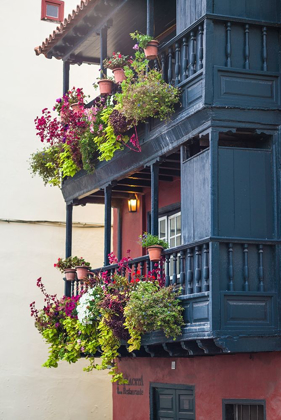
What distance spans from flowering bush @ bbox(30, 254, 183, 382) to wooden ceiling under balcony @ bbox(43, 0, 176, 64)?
4.47m

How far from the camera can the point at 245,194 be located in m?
11.5

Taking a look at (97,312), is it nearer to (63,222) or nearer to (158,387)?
(158,387)

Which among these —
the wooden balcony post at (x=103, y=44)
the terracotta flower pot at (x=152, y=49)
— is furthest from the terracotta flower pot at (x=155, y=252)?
the wooden balcony post at (x=103, y=44)

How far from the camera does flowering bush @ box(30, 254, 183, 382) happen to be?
1170 cm

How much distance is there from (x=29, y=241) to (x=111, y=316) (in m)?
6.93

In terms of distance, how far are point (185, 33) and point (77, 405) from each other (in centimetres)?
1013

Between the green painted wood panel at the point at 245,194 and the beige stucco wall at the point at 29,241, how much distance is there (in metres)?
8.74

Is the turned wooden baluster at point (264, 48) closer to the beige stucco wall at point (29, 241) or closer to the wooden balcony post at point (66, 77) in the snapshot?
the wooden balcony post at point (66, 77)

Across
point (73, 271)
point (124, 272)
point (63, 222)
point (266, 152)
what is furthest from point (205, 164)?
point (63, 222)

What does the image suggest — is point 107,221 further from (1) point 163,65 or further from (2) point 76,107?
(1) point 163,65

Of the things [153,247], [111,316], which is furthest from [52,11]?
[111,316]

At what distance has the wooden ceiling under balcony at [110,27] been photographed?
48.5 feet

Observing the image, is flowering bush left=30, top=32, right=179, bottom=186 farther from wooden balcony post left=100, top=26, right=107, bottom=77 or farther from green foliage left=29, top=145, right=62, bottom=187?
wooden balcony post left=100, top=26, right=107, bottom=77

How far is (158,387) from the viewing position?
1494 cm
